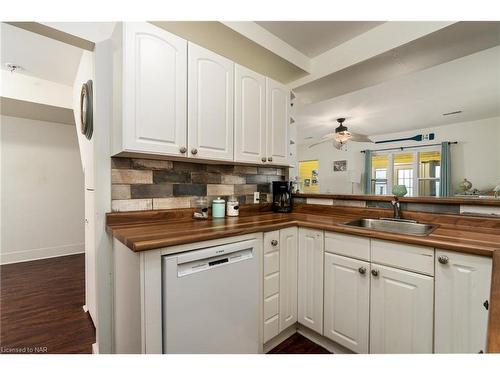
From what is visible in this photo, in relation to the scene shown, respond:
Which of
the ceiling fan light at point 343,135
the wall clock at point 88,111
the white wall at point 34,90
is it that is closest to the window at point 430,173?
the ceiling fan light at point 343,135

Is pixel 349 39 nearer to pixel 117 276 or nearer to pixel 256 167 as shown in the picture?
pixel 256 167

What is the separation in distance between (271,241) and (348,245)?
486 millimetres

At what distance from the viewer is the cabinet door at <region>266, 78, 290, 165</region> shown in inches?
77.4

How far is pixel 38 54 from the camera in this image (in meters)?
2.04

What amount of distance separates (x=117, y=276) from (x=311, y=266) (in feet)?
4.14

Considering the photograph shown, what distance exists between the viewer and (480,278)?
0.98m

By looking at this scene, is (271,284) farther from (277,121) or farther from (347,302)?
(277,121)

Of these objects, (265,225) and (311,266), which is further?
(311,266)

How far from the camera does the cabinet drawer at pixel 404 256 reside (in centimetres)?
111

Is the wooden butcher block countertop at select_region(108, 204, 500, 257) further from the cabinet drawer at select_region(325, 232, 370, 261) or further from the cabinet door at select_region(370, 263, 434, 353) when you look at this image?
the cabinet door at select_region(370, 263, 434, 353)

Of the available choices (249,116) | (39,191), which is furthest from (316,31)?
(39,191)

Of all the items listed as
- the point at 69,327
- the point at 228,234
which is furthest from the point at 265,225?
the point at 69,327

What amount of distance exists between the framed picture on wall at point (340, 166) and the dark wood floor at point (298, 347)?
4.30 meters

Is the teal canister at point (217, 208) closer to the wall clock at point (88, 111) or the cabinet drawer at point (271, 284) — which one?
the cabinet drawer at point (271, 284)
